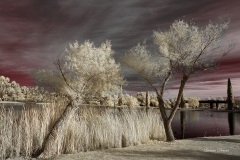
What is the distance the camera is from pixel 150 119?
1420cm

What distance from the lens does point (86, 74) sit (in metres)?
13.6

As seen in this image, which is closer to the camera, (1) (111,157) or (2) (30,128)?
(1) (111,157)

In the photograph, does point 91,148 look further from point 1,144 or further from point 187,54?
point 187,54

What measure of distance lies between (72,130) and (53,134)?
826mm

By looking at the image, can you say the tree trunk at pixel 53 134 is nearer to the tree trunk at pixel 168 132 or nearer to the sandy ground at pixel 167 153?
the sandy ground at pixel 167 153

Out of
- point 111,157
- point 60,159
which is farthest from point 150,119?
point 60,159

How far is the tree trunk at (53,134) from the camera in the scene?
10430 mm

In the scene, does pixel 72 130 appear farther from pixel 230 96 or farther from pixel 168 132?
pixel 230 96

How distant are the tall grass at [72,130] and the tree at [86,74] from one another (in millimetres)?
1269

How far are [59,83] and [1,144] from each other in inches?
198

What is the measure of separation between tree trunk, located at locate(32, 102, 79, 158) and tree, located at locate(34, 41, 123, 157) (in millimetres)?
1373

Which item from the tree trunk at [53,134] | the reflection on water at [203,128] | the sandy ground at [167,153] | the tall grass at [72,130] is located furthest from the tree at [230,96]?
the tree trunk at [53,134]

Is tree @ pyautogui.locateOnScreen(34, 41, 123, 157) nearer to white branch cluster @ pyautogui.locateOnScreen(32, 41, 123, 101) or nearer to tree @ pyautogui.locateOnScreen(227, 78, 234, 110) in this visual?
white branch cluster @ pyautogui.locateOnScreen(32, 41, 123, 101)

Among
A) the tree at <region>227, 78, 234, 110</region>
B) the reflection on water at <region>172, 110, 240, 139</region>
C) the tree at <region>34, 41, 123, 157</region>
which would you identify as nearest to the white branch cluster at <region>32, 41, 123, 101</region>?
the tree at <region>34, 41, 123, 157</region>
